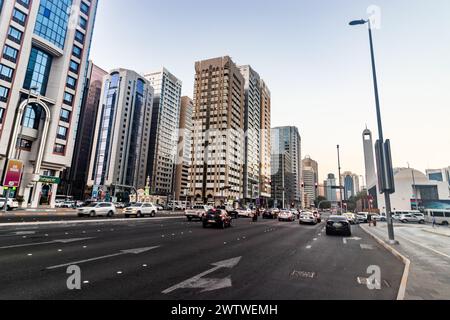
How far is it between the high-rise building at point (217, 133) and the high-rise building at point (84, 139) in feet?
200

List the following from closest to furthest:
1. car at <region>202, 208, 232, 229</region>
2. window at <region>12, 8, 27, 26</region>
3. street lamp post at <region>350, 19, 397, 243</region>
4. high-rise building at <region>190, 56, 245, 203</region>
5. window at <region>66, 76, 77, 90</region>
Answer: street lamp post at <region>350, 19, 397, 243</region> → car at <region>202, 208, 232, 229</region> → window at <region>12, 8, 27, 26</region> → window at <region>66, 76, 77, 90</region> → high-rise building at <region>190, 56, 245, 203</region>

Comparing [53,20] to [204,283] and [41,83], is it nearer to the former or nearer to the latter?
[41,83]

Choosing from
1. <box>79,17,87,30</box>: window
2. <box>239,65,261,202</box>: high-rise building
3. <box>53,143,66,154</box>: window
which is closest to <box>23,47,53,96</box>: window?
<box>79,17,87,30</box>: window

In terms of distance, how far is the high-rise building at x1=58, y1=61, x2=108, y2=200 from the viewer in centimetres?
12988

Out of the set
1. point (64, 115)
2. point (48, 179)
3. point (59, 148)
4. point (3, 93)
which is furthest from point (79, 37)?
point (48, 179)

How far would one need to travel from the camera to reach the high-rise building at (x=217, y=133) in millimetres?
105812

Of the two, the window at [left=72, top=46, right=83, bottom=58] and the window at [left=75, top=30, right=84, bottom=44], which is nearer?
the window at [left=72, top=46, right=83, bottom=58]

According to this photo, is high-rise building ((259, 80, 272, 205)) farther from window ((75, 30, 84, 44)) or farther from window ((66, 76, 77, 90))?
window ((75, 30, 84, 44))

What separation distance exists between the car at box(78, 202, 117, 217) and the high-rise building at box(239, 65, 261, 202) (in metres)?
92.7

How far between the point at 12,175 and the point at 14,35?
2730 cm

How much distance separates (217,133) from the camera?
361 feet

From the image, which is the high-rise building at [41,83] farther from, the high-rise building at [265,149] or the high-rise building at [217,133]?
the high-rise building at [265,149]
